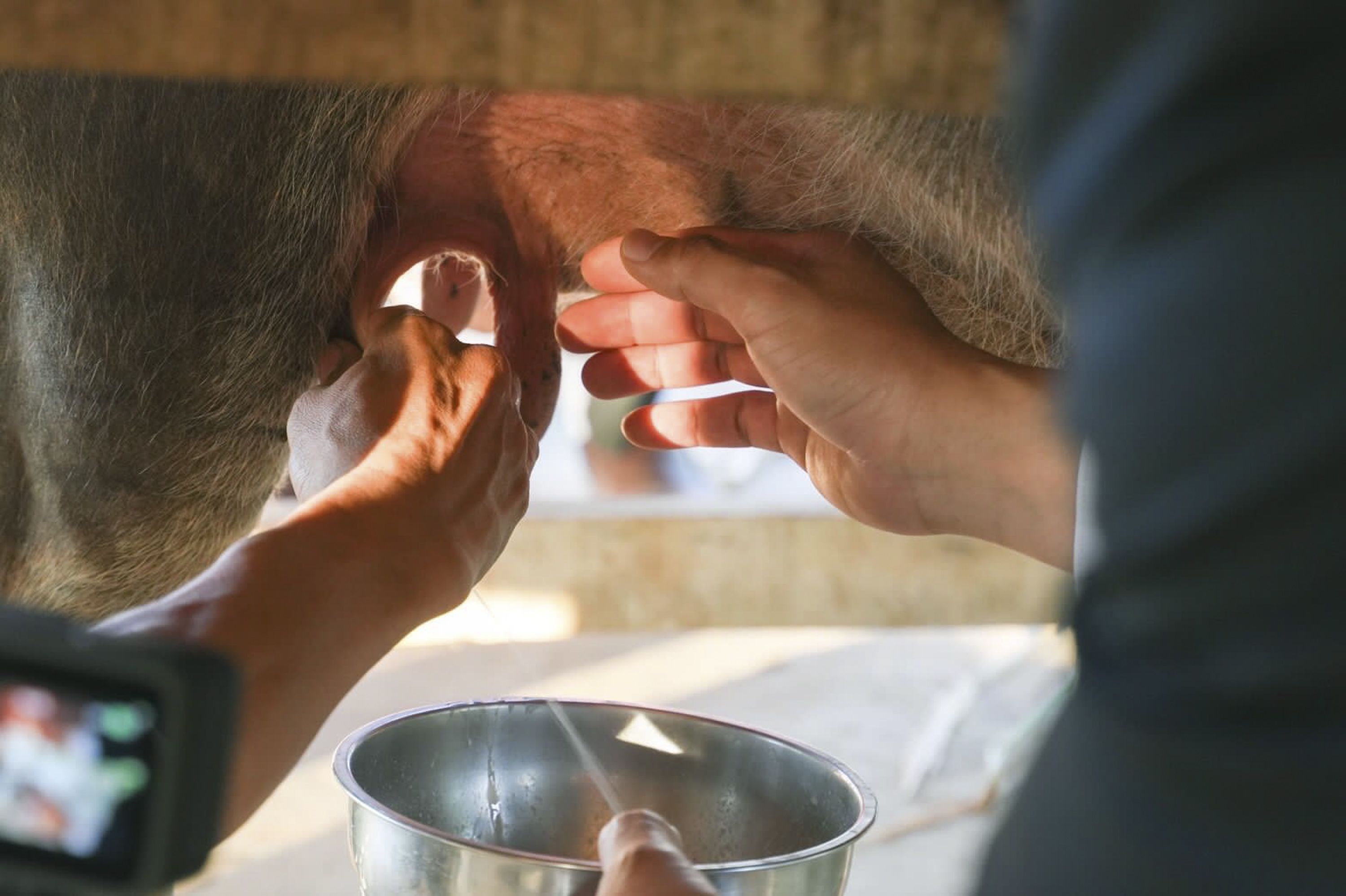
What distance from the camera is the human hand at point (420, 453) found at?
24.4 inches

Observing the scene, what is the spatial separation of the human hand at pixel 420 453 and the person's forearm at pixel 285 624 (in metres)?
0.02

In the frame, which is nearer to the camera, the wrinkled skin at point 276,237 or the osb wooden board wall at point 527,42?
the osb wooden board wall at point 527,42

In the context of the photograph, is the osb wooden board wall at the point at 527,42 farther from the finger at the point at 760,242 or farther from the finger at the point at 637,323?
the finger at the point at 637,323

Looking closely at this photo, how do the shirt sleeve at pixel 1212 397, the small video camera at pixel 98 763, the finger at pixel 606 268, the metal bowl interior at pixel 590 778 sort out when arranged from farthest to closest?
the finger at pixel 606 268 < the metal bowl interior at pixel 590 778 < the small video camera at pixel 98 763 < the shirt sleeve at pixel 1212 397

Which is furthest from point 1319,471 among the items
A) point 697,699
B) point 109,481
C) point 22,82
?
point 697,699

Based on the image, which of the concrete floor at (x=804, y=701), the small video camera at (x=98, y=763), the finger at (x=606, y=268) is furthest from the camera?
the concrete floor at (x=804, y=701)

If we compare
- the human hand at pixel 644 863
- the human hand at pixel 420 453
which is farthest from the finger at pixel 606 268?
the human hand at pixel 644 863

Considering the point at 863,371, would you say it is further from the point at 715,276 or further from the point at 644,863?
the point at 644,863

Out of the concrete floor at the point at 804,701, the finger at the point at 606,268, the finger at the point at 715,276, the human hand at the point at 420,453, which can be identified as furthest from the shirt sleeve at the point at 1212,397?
the concrete floor at the point at 804,701

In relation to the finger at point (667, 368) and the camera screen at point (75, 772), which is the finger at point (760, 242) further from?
the camera screen at point (75, 772)

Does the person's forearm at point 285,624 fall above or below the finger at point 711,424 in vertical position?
below

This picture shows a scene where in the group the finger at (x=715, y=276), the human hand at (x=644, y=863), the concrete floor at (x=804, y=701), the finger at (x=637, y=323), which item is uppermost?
the finger at (x=715, y=276)

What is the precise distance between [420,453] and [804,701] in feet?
7.50

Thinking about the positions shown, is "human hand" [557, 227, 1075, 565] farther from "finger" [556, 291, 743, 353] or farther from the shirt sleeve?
the shirt sleeve
